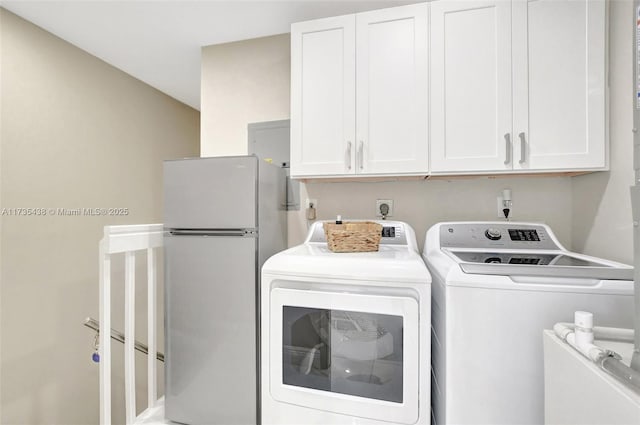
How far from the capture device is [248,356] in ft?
5.44

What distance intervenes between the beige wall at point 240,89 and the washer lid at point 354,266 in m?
1.29

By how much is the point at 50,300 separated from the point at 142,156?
163 centimetres

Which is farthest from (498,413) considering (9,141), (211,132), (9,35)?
(9,35)

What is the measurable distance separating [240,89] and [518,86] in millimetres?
1917

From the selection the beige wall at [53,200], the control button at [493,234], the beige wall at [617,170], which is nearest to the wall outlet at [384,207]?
the control button at [493,234]

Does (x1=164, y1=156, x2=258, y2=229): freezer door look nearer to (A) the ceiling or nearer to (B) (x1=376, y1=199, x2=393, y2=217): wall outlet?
(B) (x1=376, y1=199, x2=393, y2=217): wall outlet

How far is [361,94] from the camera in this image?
1.79 meters

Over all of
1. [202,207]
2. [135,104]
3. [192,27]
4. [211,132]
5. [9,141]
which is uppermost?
[192,27]

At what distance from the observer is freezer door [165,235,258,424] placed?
1.67m

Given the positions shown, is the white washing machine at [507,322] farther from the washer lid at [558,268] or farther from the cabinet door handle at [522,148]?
the cabinet door handle at [522,148]

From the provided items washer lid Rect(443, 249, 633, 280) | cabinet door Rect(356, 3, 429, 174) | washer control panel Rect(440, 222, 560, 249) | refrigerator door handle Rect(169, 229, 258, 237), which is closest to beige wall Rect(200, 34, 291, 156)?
cabinet door Rect(356, 3, 429, 174)

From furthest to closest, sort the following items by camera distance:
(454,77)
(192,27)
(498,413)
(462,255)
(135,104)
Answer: (135,104), (192,27), (454,77), (462,255), (498,413)

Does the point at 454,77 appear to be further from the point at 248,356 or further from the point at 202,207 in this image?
the point at 248,356

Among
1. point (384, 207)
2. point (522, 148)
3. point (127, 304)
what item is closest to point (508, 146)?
point (522, 148)
